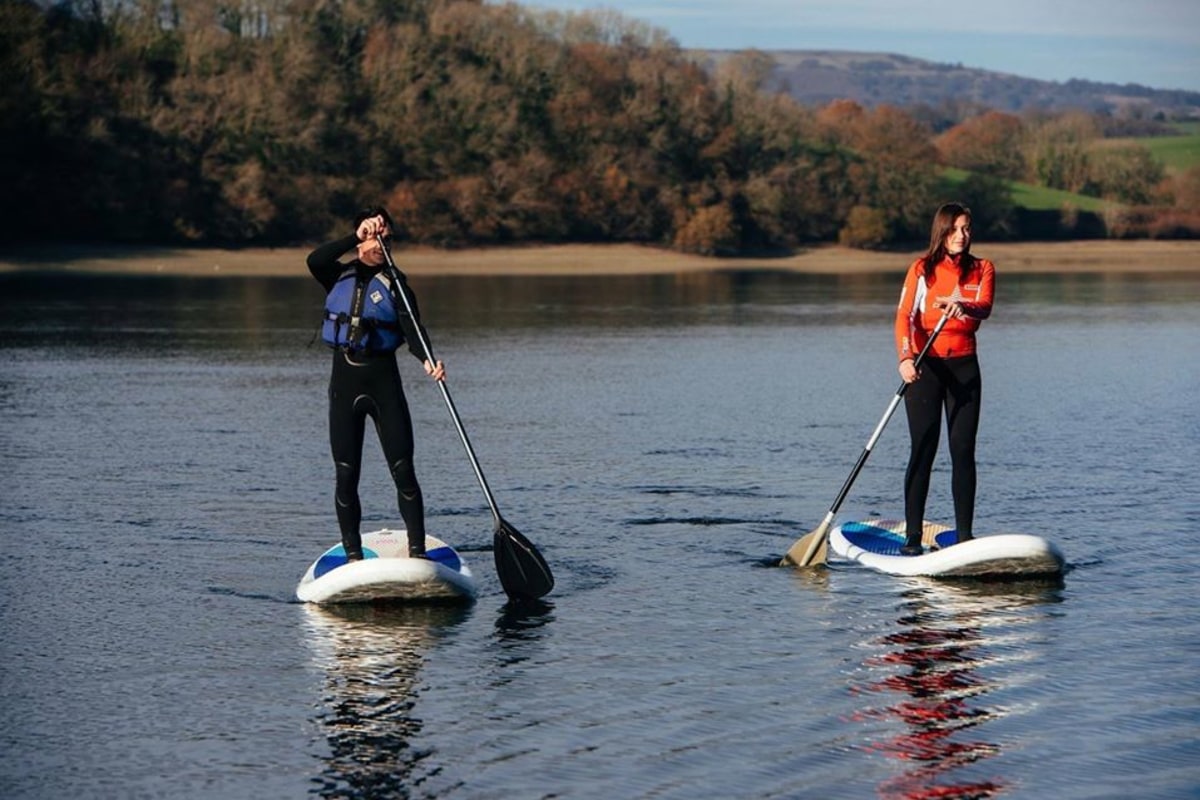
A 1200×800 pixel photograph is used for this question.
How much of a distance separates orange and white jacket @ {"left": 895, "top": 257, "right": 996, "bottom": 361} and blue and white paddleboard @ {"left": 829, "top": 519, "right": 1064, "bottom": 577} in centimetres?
116

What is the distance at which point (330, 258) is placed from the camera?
34.8 feet

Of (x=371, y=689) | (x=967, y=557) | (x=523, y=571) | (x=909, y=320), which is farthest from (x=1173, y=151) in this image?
(x=371, y=689)

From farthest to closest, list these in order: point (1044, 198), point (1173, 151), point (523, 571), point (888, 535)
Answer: point (1173, 151) < point (1044, 198) < point (888, 535) < point (523, 571)

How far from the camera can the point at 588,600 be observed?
428 inches

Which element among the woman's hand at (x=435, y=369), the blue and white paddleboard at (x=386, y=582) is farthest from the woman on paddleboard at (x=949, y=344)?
the blue and white paddleboard at (x=386, y=582)

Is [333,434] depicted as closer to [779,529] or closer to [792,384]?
[779,529]

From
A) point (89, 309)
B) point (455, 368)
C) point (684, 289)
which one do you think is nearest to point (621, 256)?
point (684, 289)

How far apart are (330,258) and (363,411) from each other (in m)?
0.88

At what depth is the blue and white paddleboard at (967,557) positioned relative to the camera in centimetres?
1107

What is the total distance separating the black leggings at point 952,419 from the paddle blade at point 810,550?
0.61 metres

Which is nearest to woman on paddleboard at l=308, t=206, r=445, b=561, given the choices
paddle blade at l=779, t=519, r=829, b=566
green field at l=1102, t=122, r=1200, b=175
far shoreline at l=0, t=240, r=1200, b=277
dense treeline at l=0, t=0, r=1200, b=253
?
paddle blade at l=779, t=519, r=829, b=566

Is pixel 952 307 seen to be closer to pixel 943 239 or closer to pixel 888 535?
pixel 943 239

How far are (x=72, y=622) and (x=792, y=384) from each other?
14.7 m

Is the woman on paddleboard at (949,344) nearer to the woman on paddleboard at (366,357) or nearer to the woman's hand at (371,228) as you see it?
the woman on paddleboard at (366,357)
